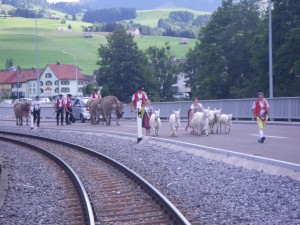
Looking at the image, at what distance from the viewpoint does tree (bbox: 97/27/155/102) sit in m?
72.7

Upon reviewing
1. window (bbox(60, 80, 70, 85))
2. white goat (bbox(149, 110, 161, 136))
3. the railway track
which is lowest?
the railway track

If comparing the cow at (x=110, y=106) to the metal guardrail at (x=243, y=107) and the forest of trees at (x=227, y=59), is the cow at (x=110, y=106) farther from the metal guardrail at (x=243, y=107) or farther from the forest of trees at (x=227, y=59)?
the forest of trees at (x=227, y=59)

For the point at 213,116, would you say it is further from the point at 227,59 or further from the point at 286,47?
the point at 227,59

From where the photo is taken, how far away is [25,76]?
118 m

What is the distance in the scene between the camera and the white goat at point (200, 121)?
25.9 meters

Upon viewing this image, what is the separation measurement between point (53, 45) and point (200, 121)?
108299 mm

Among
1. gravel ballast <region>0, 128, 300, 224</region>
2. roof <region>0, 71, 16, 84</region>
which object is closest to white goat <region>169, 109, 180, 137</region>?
gravel ballast <region>0, 128, 300, 224</region>

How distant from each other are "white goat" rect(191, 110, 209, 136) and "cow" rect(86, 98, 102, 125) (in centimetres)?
1195

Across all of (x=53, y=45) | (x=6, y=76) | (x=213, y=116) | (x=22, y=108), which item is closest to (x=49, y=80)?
(x=6, y=76)

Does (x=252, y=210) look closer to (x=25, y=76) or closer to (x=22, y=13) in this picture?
(x=25, y=76)

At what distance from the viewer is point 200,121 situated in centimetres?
2650

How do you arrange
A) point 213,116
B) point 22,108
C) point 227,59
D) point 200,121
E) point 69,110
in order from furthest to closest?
point 227,59, point 22,108, point 69,110, point 213,116, point 200,121

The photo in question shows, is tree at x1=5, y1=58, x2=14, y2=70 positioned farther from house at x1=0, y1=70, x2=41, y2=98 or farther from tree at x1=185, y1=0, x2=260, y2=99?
tree at x1=185, y1=0, x2=260, y2=99

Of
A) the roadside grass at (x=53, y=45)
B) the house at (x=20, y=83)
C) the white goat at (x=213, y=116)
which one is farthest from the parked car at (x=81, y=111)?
the roadside grass at (x=53, y=45)
